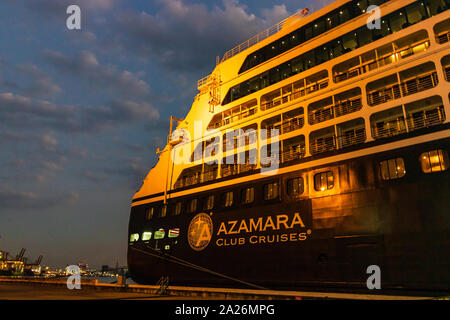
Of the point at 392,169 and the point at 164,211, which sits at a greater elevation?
the point at 392,169

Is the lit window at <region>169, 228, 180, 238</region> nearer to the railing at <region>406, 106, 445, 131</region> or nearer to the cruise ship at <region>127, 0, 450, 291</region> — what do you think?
the cruise ship at <region>127, 0, 450, 291</region>

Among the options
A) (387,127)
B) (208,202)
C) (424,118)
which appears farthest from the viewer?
(208,202)

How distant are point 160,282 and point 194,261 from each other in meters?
3.13

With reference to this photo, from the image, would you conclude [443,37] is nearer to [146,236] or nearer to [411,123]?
[411,123]

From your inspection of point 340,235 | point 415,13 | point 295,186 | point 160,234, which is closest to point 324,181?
point 295,186

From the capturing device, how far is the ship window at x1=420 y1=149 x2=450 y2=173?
12.4 metres

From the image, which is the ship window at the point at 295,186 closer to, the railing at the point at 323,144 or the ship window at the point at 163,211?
the railing at the point at 323,144

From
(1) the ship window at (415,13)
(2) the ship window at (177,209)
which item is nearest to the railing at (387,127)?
(1) the ship window at (415,13)

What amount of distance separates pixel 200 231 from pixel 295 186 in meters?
6.96

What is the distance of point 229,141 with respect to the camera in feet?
71.0

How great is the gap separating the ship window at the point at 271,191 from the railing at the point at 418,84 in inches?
315

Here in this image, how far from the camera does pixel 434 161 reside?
499 inches

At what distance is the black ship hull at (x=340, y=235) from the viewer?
472 inches
